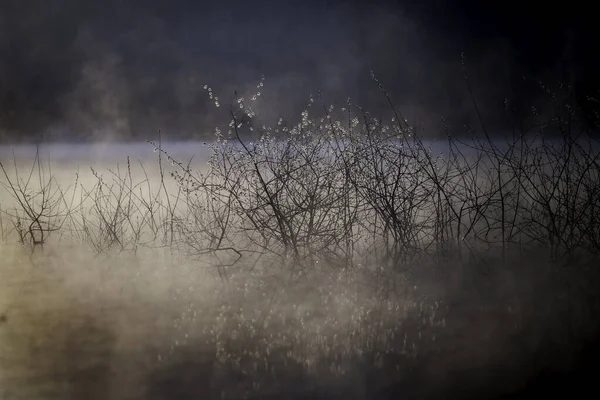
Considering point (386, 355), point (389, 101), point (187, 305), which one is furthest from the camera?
point (389, 101)

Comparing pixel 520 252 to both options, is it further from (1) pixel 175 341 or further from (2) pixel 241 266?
(1) pixel 175 341

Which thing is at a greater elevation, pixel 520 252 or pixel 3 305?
pixel 520 252

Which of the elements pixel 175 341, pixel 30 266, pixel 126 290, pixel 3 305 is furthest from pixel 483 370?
pixel 30 266

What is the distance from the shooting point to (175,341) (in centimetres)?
231

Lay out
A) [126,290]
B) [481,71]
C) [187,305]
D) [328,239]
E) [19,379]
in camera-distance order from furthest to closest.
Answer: [481,71]
[328,239]
[126,290]
[187,305]
[19,379]

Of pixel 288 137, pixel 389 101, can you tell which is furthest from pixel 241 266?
pixel 389 101

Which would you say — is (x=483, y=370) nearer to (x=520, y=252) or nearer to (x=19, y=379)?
(x=19, y=379)

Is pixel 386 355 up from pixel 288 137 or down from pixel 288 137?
down

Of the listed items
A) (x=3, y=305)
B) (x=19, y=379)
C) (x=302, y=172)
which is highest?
(x=302, y=172)

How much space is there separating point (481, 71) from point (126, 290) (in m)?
14.6

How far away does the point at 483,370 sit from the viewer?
201 centimetres

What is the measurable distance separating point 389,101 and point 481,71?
13.6 metres

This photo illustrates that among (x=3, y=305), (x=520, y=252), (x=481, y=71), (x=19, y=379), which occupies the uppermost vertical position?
(x=481, y=71)

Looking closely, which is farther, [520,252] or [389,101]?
[520,252]
